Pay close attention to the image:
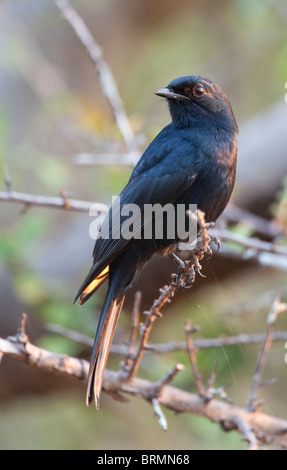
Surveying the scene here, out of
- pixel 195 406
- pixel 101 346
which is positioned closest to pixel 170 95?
pixel 101 346

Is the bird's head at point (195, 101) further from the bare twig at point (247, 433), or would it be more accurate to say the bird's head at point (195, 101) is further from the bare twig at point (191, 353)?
the bare twig at point (247, 433)

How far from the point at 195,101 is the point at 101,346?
49.5 inches

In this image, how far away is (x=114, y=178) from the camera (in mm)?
4602

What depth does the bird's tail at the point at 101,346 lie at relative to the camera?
9.20ft

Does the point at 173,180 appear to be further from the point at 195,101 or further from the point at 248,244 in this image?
the point at 248,244

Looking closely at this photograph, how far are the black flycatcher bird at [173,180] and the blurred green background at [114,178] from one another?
33.6 inches

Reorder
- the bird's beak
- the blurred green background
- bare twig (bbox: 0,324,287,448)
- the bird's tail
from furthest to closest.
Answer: the blurred green background, the bird's beak, bare twig (bbox: 0,324,287,448), the bird's tail

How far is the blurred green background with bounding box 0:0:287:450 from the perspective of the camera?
4664 millimetres

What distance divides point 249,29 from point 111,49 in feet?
4.45

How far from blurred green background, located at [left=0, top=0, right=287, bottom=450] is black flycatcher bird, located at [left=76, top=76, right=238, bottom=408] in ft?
2.80

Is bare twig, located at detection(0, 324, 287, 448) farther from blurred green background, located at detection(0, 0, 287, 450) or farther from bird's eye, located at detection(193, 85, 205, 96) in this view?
bird's eye, located at detection(193, 85, 205, 96)

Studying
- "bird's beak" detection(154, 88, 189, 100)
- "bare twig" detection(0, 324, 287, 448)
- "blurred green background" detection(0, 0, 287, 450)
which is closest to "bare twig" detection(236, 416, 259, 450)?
"bare twig" detection(0, 324, 287, 448)
